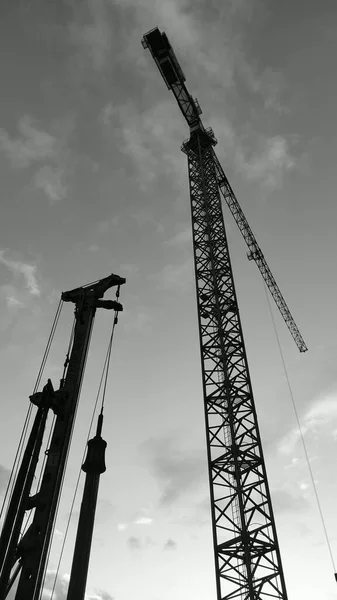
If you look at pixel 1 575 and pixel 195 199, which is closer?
pixel 1 575

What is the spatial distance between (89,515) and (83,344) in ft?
17.5

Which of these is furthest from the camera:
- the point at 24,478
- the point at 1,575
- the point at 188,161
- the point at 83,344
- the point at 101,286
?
the point at 188,161

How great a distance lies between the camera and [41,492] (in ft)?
33.5

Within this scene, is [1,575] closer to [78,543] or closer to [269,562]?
[78,543]

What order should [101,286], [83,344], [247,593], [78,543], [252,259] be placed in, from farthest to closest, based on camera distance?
[252,259] < [247,593] < [101,286] < [83,344] < [78,543]

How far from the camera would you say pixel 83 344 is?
12.9 meters

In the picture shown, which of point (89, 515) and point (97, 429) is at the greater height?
point (97, 429)

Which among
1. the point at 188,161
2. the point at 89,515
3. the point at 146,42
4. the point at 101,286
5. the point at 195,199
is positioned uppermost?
the point at 146,42

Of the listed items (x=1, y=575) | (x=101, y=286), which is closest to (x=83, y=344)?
(x=101, y=286)

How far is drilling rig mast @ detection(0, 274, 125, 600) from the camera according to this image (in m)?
9.02

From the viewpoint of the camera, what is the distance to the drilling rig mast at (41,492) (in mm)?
9023

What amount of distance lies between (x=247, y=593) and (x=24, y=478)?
13.9 metres

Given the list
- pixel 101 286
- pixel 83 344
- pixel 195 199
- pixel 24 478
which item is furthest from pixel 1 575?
pixel 195 199

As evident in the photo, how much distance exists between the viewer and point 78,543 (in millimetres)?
8164
